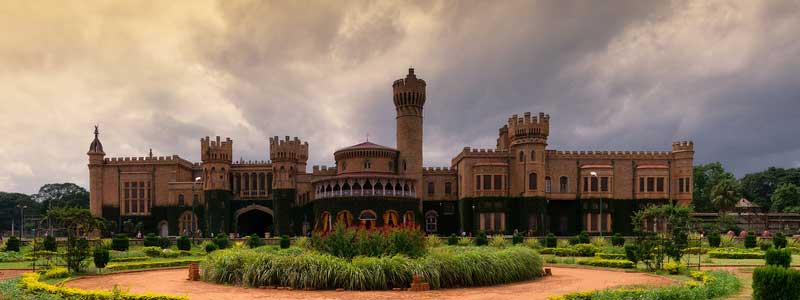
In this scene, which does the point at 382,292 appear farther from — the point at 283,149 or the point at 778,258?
the point at 283,149

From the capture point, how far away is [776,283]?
49.3 feet

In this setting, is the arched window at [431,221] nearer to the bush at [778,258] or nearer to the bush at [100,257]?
the bush at [100,257]

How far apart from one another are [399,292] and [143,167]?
52.4m

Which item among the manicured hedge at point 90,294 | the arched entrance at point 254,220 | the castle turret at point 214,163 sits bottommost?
the arched entrance at point 254,220

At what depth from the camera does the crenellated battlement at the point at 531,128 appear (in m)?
58.7

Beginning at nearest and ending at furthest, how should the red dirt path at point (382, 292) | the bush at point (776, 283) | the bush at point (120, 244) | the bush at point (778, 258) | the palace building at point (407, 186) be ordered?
the bush at point (776, 283) < the red dirt path at point (382, 292) < the bush at point (778, 258) < the bush at point (120, 244) < the palace building at point (407, 186)

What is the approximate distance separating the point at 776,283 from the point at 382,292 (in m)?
10.4

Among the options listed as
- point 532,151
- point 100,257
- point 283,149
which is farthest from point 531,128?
point 100,257

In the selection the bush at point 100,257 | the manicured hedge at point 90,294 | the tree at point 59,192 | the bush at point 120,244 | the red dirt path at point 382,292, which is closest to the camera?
the manicured hedge at point 90,294

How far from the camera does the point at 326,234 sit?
24.3m

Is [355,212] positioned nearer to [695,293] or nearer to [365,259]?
[365,259]

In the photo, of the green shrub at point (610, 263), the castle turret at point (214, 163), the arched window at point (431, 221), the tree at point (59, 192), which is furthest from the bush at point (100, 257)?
the tree at point (59, 192)

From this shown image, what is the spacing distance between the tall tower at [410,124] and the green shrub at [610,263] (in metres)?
30.6

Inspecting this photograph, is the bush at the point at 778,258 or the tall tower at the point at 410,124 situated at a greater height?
the tall tower at the point at 410,124
